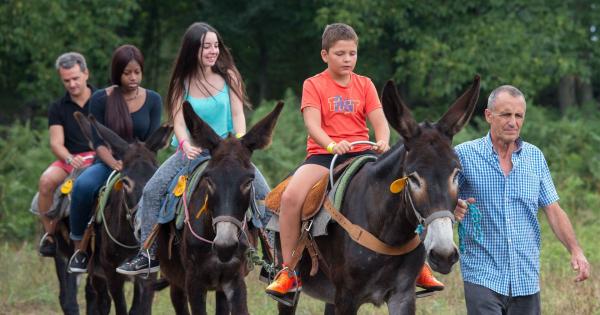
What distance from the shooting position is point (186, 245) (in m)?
8.12

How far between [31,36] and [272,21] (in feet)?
23.8

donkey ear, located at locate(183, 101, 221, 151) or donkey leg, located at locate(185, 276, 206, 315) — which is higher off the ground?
donkey ear, located at locate(183, 101, 221, 151)

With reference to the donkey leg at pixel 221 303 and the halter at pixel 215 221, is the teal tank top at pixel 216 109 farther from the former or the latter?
the donkey leg at pixel 221 303

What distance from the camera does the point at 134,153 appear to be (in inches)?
382

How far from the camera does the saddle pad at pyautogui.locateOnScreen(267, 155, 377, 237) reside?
23.1ft

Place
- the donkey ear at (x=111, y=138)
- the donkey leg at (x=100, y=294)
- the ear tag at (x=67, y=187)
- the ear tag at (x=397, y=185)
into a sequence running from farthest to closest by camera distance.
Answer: the ear tag at (x=67, y=187) → the donkey leg at (x=100, y=294) → the donkey ear at (x=111, y=138) → the ear tag at (x=397, y=185)

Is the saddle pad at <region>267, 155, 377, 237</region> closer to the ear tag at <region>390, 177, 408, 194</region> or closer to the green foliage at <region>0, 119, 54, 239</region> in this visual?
the ear tag at <region>390, 177, 408, 194</region>

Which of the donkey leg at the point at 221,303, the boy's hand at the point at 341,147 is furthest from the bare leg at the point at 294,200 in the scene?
the donkey leg at the point at 221,303

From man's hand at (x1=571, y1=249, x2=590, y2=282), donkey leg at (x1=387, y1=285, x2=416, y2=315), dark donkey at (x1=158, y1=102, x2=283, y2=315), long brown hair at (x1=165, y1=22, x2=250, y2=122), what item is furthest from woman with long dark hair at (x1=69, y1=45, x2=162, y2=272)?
man's hand at (x1=571, y1=249, x2=590, y2=282)

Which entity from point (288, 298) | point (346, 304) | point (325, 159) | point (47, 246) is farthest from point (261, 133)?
point (47, 246)

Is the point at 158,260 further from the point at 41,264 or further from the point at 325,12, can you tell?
Answer: the point at 325,12

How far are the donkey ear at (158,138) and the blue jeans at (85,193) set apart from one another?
3.01ft

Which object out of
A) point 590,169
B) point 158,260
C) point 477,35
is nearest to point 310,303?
point 158,260

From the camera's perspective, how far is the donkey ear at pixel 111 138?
31.9 feet
